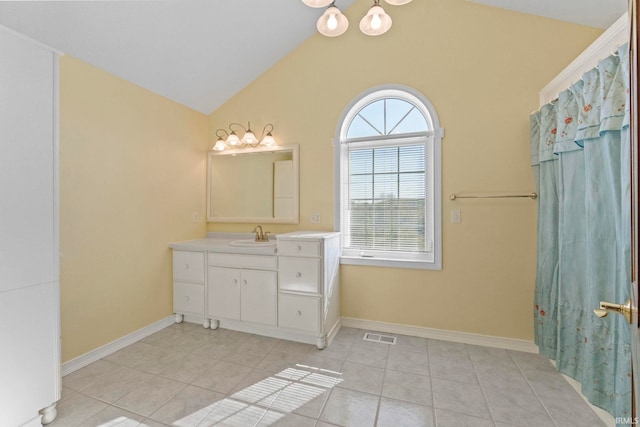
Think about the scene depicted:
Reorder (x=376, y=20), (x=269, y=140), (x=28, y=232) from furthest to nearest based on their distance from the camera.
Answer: (x=269, y=140), (x=376, y=20), (x=28, y=232)

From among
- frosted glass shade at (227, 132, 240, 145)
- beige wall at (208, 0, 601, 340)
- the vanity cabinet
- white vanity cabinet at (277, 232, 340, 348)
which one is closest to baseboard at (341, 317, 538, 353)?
beige wall at (208, 0, 601, 340)

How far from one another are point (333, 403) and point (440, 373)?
2.77ft

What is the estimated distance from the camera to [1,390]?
1.33 metres

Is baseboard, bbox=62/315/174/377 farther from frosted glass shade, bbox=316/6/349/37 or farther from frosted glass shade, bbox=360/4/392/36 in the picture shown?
frosted glass shade, bbox=360/4/392/36

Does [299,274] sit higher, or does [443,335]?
[299,274]

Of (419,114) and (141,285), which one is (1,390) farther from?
(419,114)

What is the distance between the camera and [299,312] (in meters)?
2.35

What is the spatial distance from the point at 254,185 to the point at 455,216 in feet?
6.96

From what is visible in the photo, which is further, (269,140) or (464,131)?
(269,140)

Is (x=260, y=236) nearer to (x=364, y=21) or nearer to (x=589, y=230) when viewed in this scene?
(x=364, y=21)

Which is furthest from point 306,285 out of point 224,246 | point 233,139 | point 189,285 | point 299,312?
point 233,139

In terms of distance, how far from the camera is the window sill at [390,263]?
2475 millimetres

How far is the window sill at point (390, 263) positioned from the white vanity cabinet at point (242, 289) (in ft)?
2.49

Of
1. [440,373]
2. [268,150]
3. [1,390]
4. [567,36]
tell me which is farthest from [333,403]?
A: [567,36]
